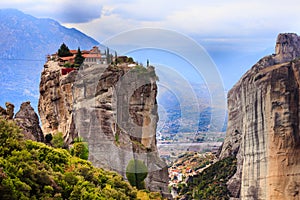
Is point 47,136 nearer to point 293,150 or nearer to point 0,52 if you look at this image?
point 293,150

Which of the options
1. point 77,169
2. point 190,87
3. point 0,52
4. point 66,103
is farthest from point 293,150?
point 0,52

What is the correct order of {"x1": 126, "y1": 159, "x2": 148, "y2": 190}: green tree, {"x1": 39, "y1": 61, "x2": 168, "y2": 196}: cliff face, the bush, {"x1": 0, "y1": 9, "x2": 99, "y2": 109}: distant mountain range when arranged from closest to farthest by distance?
1. the bush
2. {"x1": 126, "y1": 159, "x2": 148, "y2": 190}: green tree
3. {"x1": 39, "y1": 61, "x2": 168, "y2": 196}: cliff face
4. {"x1": 0, "y1": 9, "x2": 99, "y2": 109}: distant mountain range

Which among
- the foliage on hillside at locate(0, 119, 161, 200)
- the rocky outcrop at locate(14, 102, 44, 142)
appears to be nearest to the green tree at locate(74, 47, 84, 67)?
the rocky outcrop at locate(14, 102, 44, 142)

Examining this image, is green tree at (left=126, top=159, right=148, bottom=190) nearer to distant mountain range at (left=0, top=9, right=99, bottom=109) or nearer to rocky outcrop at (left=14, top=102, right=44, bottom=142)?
rocky outcrop at (left=14, top=102, right=44, bottom=142)

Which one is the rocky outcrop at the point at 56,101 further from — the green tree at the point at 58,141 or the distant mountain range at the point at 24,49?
the distant mountain range at the point at 24,49

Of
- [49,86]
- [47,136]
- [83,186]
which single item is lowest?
[83,186]

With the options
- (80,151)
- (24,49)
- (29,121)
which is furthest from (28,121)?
(24,49)
